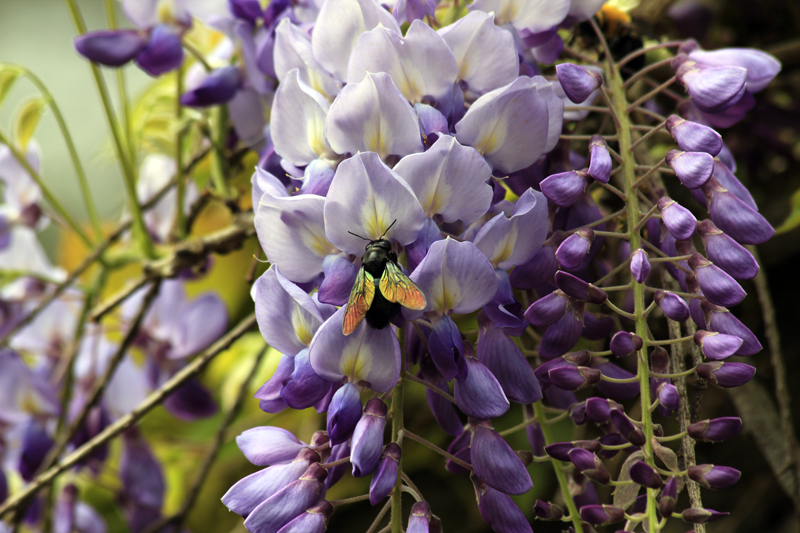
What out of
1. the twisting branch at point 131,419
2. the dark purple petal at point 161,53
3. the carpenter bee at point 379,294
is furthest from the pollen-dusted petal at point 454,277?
the dark purple petal at point 161,53

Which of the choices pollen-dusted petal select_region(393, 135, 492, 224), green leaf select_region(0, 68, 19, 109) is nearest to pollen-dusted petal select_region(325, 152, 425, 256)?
pollen-dusted petal select_region(393, 135, 492, 224)

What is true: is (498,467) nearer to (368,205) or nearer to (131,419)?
(368,205)

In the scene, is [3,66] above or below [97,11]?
above

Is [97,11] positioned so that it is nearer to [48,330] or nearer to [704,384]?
[48,330]

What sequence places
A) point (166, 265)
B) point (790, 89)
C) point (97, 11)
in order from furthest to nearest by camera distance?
point (97, 11)
point (790, 89)
point (166, 265)

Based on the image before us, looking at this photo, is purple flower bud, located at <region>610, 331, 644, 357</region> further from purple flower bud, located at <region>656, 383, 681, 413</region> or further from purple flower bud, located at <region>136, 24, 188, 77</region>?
purple flower bud, located at <region>136, 24, 188, 77</region>

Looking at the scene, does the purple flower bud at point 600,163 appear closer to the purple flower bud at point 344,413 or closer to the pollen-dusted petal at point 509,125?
the pollen-dusted petal at point 509,125

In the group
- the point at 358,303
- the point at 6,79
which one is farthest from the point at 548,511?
the point at 6,79

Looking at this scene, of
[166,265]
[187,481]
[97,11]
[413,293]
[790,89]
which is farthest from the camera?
[97,11]

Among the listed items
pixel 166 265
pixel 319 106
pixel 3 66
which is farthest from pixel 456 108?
pixel 3 66
